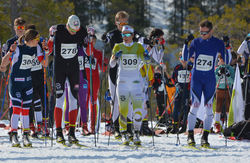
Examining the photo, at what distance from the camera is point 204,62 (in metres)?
6.71

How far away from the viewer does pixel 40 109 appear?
7.94 m

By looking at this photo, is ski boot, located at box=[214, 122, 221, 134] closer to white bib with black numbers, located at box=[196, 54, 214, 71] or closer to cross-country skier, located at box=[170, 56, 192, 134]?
cross-country skier, located at box=[170, 56, 192, 134]

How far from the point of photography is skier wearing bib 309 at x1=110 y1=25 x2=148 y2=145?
21.8ft

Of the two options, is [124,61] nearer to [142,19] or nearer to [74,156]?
[74,156]

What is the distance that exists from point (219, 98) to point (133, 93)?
144 inches

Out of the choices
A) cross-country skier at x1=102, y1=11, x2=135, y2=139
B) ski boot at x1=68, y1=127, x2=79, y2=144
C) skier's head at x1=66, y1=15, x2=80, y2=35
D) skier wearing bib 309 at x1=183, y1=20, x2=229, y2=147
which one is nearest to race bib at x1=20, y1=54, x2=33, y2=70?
skier's head at x1=66, y1=15, x2=80, y2=35

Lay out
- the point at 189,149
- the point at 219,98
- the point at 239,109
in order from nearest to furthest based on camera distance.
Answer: the point at 189,149 → the point at 239,109 → the point at 219,98

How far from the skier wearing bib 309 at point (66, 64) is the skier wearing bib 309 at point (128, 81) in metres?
0.70

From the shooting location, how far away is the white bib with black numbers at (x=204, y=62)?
6689mm

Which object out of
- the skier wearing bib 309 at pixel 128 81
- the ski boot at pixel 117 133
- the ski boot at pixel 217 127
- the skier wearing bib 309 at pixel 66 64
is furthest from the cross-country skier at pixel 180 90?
the skier wearing bib 309 at pixel 66 64

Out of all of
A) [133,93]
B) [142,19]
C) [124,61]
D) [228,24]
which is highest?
[142,19]

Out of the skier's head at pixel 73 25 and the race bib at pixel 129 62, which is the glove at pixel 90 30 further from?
the race bib at pixel 129 62

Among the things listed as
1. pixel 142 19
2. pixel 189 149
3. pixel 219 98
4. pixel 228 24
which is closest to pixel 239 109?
pixel 219 98

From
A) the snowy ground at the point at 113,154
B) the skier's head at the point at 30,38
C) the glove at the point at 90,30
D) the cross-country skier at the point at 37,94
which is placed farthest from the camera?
the cross-country skier at the point at 37,94
